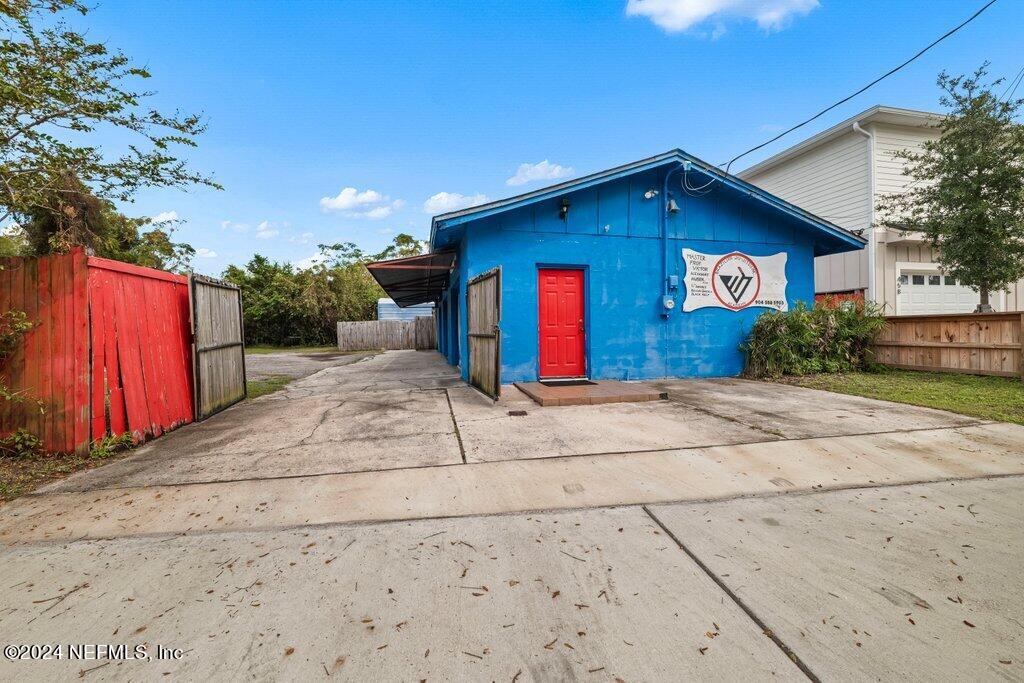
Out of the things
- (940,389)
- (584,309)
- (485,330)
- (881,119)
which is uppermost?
(881,119)

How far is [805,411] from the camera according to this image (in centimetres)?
541

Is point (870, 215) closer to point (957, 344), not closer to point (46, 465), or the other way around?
point (957, 344)

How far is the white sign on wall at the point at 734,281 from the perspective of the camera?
28.5ft

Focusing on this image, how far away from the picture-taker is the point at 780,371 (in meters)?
8.34

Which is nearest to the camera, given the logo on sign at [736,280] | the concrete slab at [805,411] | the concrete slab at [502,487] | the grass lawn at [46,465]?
the concrete slab at [502,487]

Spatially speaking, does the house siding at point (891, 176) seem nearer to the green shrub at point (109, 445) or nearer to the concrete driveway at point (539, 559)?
the concrete driveway at point (539, 559)

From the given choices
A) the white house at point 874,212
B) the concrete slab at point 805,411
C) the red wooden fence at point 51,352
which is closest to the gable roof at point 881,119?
the white house at point 874,212

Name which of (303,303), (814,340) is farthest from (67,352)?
(303,303)

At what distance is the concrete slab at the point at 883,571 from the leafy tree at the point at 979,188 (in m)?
9.43

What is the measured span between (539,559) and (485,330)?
→ 4.85 m

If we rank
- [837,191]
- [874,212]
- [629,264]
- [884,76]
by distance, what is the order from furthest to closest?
[837,191] < [874,212] < [629,264] < [884,76]

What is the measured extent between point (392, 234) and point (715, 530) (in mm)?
40515

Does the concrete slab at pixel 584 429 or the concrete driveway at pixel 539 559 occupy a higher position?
the concrete slab at pixel 584 429

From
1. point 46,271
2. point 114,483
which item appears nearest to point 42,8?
point 46,271
